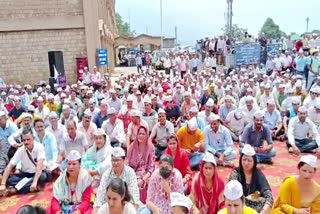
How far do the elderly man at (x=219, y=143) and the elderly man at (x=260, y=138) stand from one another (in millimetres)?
293

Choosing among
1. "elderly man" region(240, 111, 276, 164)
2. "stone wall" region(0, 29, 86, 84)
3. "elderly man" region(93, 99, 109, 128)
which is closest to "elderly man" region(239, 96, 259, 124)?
"elderly man" region(240, 111, 276, 164)

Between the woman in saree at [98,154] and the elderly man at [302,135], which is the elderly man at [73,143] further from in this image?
the elderly man at [302,135]

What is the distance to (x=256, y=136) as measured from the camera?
6.56 m

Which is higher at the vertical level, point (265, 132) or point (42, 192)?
point (265, 132)

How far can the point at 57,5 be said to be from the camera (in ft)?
53.3

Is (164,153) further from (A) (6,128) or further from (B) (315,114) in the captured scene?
(B) (315,114)

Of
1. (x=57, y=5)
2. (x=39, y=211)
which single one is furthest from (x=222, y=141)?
(x=57, y=5)

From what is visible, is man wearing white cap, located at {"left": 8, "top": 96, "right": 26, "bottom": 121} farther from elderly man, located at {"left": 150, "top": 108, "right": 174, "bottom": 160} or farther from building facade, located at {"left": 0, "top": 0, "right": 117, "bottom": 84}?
building facade, located at {"left": 0, "top": 0, "right": 117, "bottom": 84}

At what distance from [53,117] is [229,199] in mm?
4498

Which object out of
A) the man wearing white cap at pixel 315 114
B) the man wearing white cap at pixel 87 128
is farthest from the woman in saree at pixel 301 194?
the man wearing white cap at pixel 315 114

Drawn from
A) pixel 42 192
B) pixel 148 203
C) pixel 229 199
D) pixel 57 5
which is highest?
pixel 57 5

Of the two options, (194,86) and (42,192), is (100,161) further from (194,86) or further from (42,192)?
(194,86)

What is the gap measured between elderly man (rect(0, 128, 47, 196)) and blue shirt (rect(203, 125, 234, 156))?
2.68m

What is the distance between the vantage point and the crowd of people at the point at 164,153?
12.3ft
